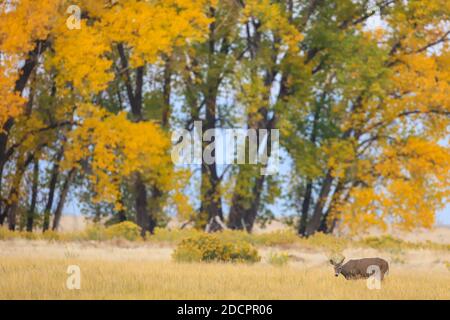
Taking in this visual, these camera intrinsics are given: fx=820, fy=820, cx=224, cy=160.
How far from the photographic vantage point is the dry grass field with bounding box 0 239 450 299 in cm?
1202

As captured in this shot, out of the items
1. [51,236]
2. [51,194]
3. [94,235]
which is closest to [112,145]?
[94,235]

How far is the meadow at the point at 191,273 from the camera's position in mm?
12122

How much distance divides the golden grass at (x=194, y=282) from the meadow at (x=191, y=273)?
0.01 meters

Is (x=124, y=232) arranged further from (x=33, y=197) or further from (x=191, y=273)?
(x=191, y=273)

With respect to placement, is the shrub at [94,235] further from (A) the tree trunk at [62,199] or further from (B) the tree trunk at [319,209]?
(B) the tree trunk at [319,209]

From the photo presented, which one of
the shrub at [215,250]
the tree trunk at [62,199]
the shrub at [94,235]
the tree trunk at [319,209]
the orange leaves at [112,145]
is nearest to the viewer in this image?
the shrub at [215,250]

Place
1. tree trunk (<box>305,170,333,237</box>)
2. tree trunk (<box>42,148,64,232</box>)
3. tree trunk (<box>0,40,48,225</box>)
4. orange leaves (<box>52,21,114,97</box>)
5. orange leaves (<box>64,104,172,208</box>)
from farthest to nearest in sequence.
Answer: tree trunk (<box>305,170,333,237</box>) → tree trunk (<box>42,148,64,232</box>) → orange leaves (<box>64,104,172,208</box>) → tree trunk (<box>0,40,48,225</box>) → orange leaves (<box>52,21,114,97</box>)

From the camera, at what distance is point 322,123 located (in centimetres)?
2952

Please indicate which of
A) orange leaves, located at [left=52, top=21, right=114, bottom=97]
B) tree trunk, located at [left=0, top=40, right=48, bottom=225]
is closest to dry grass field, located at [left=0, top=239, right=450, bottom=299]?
tree trunk, located at [left=0, top=40, right=48, bottom=225]

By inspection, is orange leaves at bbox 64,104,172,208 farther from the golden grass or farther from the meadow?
the golden grass

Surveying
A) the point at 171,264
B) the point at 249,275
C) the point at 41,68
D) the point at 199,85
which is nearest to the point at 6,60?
the point at 41,68

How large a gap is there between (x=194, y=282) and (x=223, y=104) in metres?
16.6

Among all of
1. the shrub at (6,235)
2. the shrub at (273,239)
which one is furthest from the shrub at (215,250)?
the shrub at (6,235)
